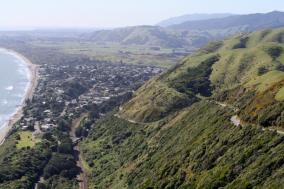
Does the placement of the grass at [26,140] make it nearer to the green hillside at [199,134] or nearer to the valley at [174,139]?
the valley at [174,139]

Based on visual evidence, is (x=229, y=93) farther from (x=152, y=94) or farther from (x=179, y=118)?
(x=152, y=94)

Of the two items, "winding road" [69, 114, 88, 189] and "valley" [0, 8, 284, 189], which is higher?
"valley" [0, 8, 284, 189]

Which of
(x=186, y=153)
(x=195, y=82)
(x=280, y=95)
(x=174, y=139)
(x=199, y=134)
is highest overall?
(x=280, y=95)

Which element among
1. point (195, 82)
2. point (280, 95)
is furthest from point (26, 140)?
point (280, 95)

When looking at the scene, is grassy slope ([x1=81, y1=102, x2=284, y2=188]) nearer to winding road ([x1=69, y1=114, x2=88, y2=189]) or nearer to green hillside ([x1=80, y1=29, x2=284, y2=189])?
green hillside ([x1=80, y1=29, x2=284, y2=189])

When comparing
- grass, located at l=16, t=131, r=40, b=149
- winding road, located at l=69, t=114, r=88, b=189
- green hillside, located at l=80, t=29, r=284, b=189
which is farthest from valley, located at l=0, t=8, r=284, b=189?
grass, located at l=16, t=131, r=40, b=149

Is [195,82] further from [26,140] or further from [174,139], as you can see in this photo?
[26,140]
